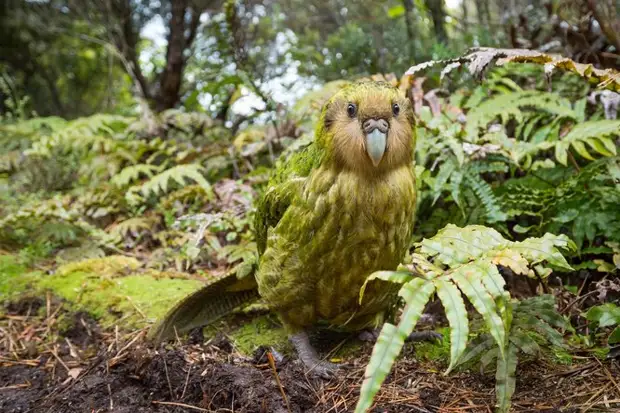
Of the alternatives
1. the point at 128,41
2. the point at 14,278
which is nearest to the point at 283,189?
the point at 14,278

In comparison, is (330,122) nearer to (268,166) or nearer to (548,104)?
(548,104)

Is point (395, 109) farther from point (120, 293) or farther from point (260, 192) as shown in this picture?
point (120, 293)

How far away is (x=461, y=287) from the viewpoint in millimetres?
1587

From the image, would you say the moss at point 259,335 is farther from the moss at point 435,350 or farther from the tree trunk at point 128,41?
the tree trunk at point 128,41

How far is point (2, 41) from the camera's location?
32.8ft

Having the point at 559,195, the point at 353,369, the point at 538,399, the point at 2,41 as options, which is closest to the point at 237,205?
the point at 353,369

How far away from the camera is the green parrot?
2285mm

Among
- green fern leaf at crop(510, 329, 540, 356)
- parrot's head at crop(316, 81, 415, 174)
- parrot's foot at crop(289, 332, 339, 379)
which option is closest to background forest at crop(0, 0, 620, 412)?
green fern leaf at crop(510, 329, 540, 356)

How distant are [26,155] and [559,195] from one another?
226 inches

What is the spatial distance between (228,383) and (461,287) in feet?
3.86

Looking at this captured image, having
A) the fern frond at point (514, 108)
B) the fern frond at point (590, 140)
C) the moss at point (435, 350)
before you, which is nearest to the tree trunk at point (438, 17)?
the fern frond at point (514, 108)

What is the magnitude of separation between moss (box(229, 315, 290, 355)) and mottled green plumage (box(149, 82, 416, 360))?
0.44 meters

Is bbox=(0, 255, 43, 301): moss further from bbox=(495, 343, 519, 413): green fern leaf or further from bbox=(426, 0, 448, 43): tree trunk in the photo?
bbox=(426, 0, 448, 43): tree trunk

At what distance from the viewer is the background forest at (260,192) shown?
6.80 ft
